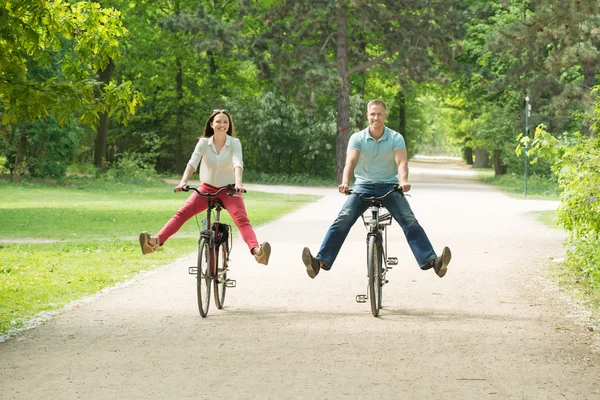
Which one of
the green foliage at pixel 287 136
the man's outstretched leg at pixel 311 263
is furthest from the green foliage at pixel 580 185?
the green foliage at pixel 287 136

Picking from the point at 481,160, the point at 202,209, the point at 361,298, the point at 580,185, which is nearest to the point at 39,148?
the point at 580,185

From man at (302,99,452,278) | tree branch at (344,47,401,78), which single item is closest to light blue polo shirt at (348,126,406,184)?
man at (302,99,452,278)

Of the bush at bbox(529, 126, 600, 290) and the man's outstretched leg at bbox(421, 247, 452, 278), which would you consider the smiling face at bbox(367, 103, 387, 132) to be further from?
the bush at bbox(529, 126, 600, 290)

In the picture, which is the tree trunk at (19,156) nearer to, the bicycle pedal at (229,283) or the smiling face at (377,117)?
the bicycle pedal at (229,283)

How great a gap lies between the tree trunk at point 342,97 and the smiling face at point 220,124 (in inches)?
1310

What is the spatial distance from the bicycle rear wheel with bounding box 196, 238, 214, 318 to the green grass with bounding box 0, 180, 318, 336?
150 centimetres

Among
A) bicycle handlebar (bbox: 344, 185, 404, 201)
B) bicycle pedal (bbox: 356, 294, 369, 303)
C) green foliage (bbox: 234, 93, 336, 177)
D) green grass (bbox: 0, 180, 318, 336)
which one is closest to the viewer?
bicycle handlebar (bbox: 344, 185, 404, 201)

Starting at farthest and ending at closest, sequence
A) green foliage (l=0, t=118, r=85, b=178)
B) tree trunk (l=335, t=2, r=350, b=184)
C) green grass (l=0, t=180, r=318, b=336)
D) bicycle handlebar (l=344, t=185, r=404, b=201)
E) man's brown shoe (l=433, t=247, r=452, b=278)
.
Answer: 1. tree trunk (l=335, t=2, r=350, b=184)
2. green foliage (l=0, t=118, r=85, b=178)
3. green grass (l=0, t=180, r=318, b=336)
4. bicycle handlebar (l=344, t=185, r=404, b=201)
5. man's brown shoe (l=433, t=247, r=452, b=278)

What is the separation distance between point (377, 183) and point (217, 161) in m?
1.44

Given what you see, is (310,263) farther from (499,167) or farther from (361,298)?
(499,167)

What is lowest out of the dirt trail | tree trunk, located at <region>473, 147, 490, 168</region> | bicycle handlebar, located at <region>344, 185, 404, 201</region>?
tree trunk, located at <region>473, 147, 490, 168</region>

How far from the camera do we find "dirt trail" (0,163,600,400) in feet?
19.4

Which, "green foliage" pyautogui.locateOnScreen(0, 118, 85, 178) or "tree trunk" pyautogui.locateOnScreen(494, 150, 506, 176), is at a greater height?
"green foliage" pyautogui.locateOnScreen(0, 118, 85, 178)

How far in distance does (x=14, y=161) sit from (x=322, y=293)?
3283cm
